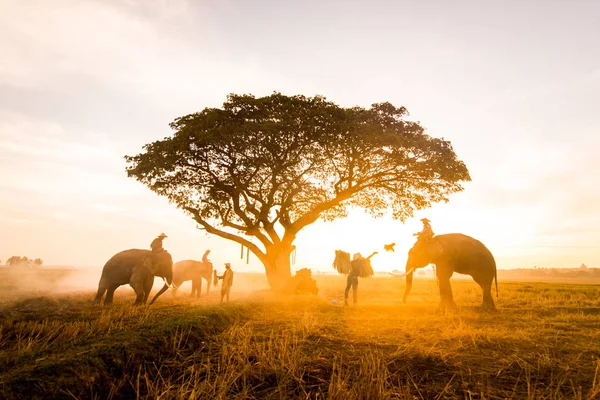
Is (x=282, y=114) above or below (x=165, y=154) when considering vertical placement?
above

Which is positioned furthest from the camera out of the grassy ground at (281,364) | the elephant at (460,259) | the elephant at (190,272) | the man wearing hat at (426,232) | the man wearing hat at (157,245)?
the elephant at (190,272)

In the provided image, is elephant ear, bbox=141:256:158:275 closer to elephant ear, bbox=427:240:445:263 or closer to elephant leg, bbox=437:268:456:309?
elephant ear, bbox=427:240:445:263

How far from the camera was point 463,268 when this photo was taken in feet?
42.1

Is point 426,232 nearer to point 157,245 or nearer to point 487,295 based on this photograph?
point 487,295

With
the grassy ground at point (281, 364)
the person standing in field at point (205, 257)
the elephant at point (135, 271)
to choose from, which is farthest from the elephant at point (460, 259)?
the person standing in field at point (205, 257)

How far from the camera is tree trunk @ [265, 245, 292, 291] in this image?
20.6 m

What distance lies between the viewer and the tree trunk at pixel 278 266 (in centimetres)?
2062

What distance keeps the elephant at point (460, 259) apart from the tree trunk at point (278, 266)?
31.6ft

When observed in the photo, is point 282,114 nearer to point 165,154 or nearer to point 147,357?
point 165,154

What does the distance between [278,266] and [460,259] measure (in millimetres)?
11264

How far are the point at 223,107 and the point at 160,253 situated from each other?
358 inches

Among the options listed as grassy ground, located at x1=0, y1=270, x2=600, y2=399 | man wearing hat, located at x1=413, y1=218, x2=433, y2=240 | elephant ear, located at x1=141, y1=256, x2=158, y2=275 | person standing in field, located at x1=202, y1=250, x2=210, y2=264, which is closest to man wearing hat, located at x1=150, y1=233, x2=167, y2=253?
elephant ear, located at x1=141, y1=256, x2=158, y2=275

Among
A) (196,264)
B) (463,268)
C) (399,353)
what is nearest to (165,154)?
(196,264)

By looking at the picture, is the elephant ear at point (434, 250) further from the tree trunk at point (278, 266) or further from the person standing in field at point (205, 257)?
the person standing in field at point (205, 257)
